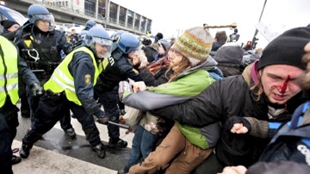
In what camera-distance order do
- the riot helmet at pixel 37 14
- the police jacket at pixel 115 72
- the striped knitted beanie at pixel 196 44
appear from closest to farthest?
the striped knitted beanie at pixel 196 44
the police jacket at pixel 115 72
the riot helmet at pixel 37 14

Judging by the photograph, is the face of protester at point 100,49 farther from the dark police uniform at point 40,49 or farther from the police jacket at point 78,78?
the dark police uniform at point 40,49

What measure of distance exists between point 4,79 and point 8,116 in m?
0.36

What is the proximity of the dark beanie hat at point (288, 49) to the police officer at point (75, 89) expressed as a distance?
188 centimetres

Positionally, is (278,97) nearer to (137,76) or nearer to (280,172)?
(280,172)

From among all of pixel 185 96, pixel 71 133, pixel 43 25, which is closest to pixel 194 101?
pixel 185 96

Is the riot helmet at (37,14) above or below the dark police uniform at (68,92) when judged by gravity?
above

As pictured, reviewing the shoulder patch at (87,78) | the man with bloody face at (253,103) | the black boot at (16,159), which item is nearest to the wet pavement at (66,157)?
the black boot at (16,159)

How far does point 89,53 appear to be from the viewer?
7.55 ft

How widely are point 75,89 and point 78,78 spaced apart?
165 millimetres

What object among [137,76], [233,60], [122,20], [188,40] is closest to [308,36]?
[188,40]

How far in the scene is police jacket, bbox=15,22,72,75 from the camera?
121 inches

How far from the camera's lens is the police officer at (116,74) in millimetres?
2568

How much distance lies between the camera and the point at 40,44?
3154mm

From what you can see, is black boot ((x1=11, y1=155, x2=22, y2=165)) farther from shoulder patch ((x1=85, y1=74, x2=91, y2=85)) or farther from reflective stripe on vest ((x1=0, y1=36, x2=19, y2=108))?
shoulder patch ((x1=85, y1=74, x2=91, y2=85))
